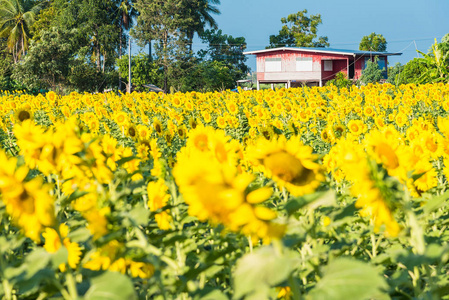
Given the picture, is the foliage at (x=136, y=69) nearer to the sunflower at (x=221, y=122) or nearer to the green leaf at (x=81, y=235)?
the sunflower at (x=221, y=122)

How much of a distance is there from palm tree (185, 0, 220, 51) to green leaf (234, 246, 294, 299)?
135 ft

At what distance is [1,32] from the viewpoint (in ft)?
147

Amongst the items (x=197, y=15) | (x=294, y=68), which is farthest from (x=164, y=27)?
(x=294, y=68)

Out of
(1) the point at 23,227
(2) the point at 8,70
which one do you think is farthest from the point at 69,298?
(2) the point at 8,70

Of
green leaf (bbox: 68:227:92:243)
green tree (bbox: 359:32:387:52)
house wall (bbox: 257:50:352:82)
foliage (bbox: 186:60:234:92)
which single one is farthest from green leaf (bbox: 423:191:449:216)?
green tree (bbox: 359:32:387:52)

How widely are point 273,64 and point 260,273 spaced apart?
38.8 meters

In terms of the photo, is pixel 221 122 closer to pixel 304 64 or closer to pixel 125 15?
pixel 304 64

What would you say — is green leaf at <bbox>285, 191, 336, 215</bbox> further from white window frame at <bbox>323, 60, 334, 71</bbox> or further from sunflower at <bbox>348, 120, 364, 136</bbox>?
white window frame at <bbox>323, 60, 334, 71</bbox>

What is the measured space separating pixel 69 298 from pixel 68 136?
55 cm

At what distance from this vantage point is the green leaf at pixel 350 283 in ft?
2.98

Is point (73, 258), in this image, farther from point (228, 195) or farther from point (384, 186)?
point (384, 186)

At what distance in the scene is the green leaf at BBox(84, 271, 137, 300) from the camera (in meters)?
1.07

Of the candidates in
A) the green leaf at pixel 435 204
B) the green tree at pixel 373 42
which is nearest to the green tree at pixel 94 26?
the green tree at pixel 373 42

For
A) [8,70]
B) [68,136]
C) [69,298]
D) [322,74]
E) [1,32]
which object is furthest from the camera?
[1,32]
